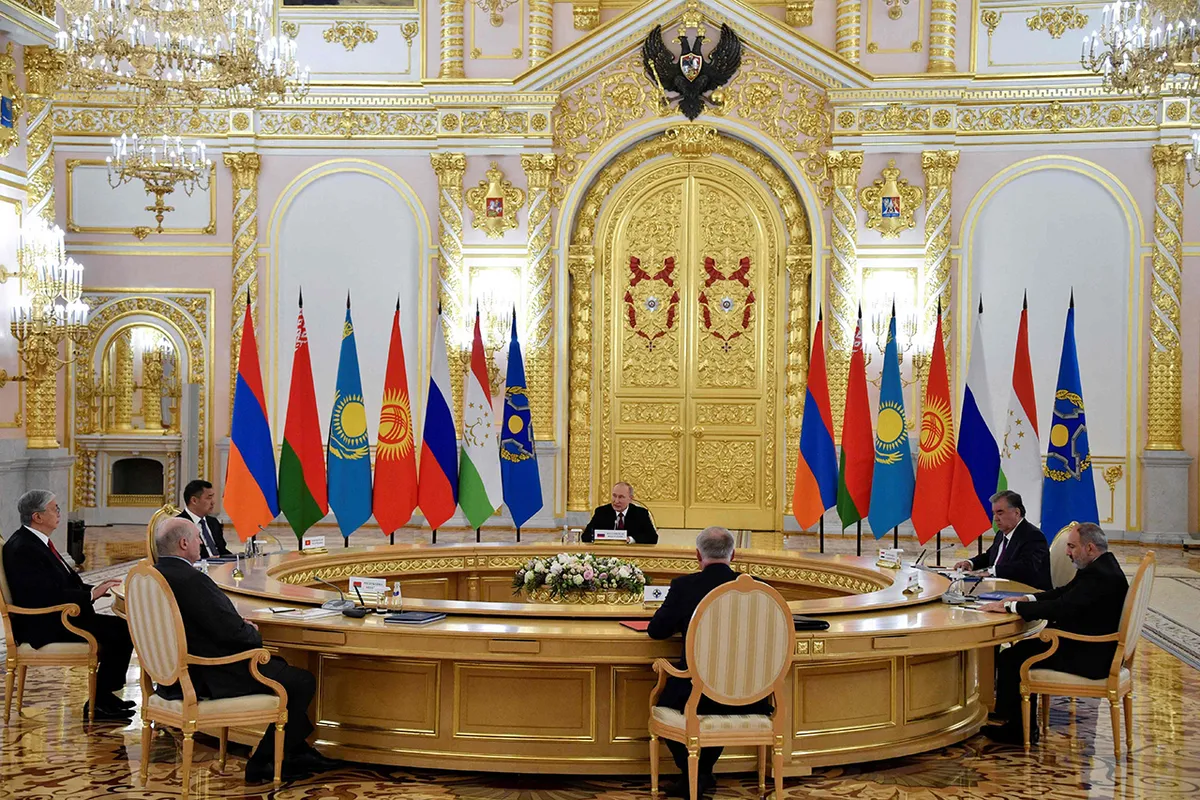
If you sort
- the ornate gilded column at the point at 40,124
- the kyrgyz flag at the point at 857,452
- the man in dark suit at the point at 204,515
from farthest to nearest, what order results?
the ornate gilded column at the point at 40,124 < the kyrgyz flag at the point at 857,452 < the man in dark suit at the point at 204,515

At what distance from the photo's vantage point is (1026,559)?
735 cm

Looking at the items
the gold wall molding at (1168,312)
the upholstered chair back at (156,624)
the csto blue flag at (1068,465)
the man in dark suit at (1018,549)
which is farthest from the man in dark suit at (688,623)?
the gold wall molding at (1168,312)

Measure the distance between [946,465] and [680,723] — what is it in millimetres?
4802

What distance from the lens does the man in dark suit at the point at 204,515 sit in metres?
7.67

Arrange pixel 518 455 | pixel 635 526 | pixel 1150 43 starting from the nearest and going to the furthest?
pixel 635 526, pixel 1150 43, pixel 518 455

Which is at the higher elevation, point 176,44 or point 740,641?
point 176,44

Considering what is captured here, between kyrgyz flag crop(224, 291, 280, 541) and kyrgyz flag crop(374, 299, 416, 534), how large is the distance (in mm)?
872

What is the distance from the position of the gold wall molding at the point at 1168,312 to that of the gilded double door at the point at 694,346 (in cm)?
416

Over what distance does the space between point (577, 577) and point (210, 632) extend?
94.3 inches

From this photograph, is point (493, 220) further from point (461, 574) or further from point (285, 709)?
point (285, 709)

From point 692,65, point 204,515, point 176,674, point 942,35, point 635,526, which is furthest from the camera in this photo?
point 692,65

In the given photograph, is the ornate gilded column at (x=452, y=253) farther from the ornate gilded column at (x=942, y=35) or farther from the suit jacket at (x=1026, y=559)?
the suit jacket at (x=1026, y=559)

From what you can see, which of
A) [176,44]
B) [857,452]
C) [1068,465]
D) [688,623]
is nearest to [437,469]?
[857,452]

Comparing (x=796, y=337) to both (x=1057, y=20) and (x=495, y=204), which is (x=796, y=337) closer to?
(x=495, y=204)
